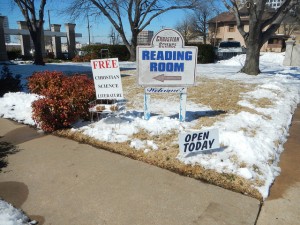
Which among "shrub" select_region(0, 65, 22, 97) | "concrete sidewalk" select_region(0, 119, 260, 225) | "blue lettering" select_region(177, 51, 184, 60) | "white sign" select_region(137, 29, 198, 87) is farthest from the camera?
"shrub" select_region(0, 65, 22, 97)

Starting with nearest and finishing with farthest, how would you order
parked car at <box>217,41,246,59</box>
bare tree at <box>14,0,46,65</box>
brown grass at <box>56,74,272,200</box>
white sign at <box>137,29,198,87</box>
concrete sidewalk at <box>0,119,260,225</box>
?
concrete sidewalk at <box>0,119,260,225</box>
brown grass at <box>56,74,272,200</box>
white sign at <box>137,29,198,87</box>
bare tree at <box>14,0,46,65</box>
parked car at <box>217,41,246,59</box>

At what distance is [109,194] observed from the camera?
3.01m

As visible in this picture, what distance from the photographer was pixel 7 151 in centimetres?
420

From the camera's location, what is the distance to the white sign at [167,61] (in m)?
4.93

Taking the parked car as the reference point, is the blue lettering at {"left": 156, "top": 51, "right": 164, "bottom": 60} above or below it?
below

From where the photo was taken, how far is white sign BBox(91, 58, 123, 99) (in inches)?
203

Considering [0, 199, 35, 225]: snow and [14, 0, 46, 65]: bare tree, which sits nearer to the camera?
[0, 199, 35, 225]: snow

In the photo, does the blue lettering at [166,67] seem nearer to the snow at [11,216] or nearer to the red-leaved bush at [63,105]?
the red-leaved bush at [63,105]

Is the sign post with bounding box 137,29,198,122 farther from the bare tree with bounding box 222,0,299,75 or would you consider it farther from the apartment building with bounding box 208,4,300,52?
the apartment building with bounding box 208,4,300,52

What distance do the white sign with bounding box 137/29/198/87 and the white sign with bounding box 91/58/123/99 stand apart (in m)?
0.47

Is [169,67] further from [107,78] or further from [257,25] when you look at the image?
[257,25]

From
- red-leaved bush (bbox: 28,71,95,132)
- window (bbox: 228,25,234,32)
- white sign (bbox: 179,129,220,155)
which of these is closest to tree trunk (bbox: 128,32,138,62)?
red-leaved bush (bbox: 28,71,95,132)

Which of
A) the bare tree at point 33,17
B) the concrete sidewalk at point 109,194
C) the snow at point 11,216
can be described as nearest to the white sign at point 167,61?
the concrete sidewalk at point 109,194

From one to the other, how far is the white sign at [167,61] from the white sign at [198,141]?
1623 millimetres
